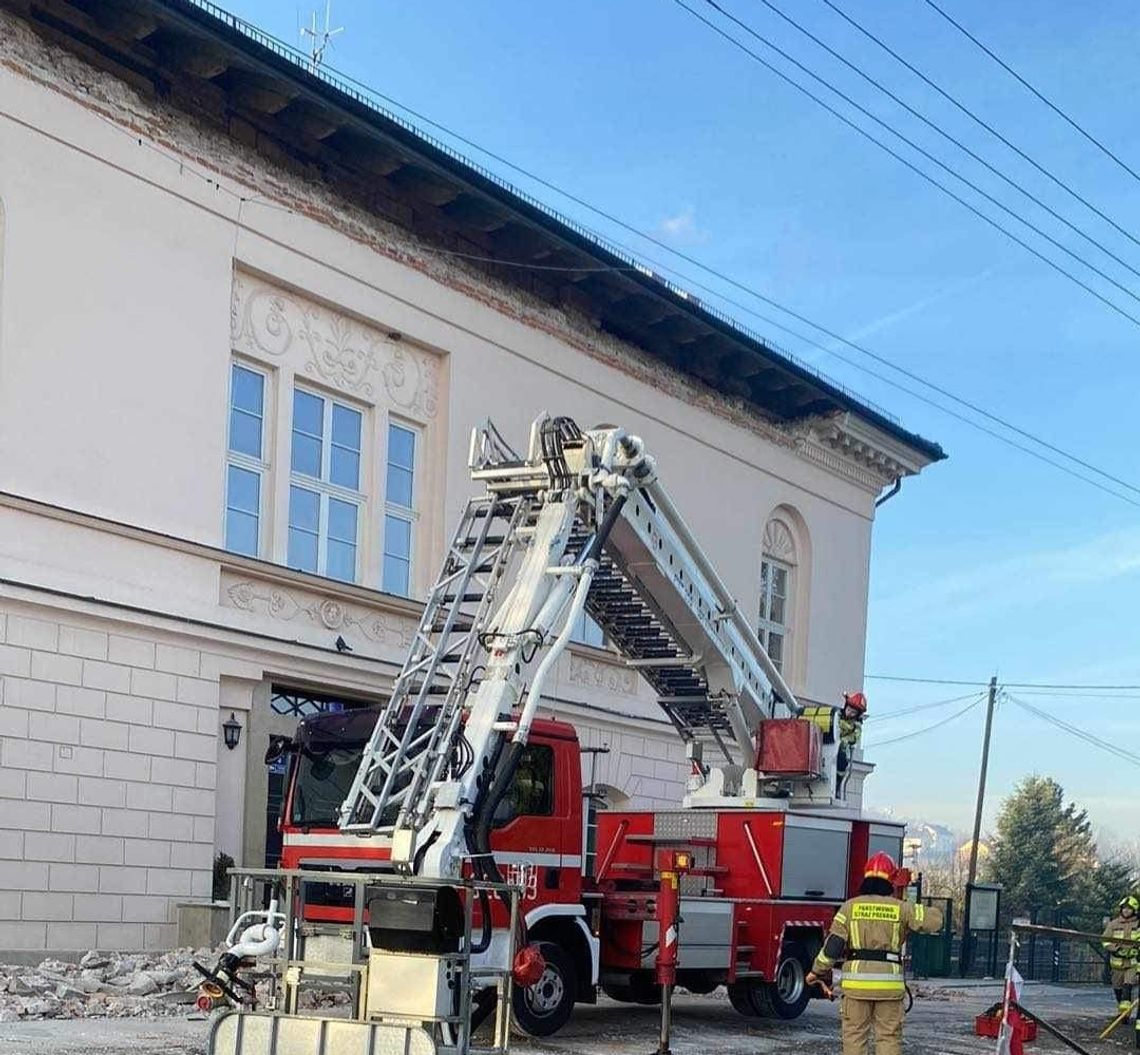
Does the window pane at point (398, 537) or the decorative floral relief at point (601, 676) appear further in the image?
the decorative floral relief at point (601, 676)

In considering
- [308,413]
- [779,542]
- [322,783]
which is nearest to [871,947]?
[322,783]

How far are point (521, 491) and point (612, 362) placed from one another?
11.7 m

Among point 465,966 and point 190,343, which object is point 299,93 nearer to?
point 190,343

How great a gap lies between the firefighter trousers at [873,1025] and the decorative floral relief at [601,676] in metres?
12.8

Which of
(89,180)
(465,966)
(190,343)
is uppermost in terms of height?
(89,180)

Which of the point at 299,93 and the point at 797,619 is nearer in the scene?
the point at 299,93

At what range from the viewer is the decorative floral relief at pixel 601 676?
23234mm

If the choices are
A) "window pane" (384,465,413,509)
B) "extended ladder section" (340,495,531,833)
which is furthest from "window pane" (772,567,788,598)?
"extended ladder section" (340,495,531,833)

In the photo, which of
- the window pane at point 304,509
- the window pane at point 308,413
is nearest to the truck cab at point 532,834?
the window pane at point 304,509

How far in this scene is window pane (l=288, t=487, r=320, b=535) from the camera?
19422mm

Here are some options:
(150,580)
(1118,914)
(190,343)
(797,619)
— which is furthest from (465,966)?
(797,619)

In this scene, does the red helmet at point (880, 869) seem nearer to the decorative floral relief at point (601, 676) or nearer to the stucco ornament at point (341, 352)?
the stucco ornament at point (341, 352)

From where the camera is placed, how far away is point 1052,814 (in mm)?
58656

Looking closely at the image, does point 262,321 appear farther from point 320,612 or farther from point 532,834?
point 532,834
